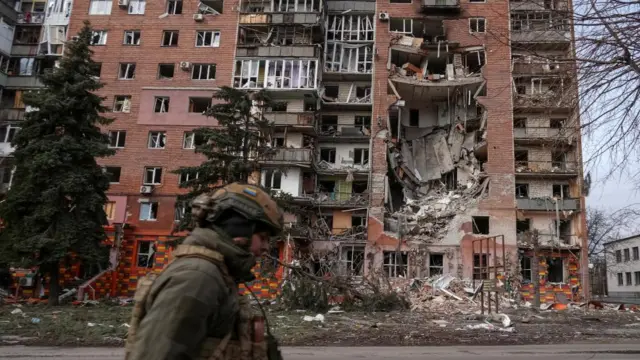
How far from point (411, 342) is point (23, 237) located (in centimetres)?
2094

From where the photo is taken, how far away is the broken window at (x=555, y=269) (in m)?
35.8

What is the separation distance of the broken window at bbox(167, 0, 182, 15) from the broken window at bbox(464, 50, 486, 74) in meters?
24.6

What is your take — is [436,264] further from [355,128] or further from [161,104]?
[161,104]

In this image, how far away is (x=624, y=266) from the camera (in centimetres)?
6769

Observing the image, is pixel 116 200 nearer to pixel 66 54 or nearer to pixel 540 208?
pixel 66 54

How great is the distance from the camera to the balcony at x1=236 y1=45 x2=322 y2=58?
38656 millimetres

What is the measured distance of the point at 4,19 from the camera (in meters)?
43.0

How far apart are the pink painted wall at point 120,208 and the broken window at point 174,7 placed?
1637 cm

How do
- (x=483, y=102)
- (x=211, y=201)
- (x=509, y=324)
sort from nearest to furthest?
1. (x=211, y=201)
2. (x=509, y=324)
3. (x=483, y=102)

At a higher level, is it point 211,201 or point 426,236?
point 426,236

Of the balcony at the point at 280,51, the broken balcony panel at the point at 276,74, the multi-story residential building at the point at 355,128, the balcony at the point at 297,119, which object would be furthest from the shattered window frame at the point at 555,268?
the balcony at the point at 280,51

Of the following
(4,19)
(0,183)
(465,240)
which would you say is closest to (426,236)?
(465,240)

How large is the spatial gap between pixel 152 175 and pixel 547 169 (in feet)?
99.5

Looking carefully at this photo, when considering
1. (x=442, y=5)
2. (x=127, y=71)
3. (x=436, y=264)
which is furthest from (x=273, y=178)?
(x=442, y=5)
